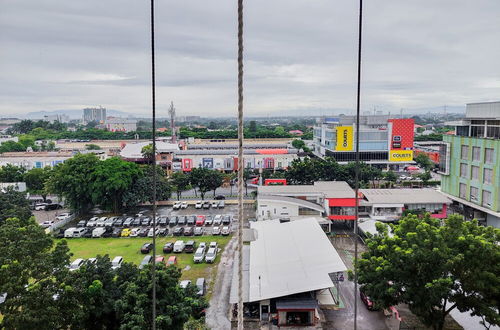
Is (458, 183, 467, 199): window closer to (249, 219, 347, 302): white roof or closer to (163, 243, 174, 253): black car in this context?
(249, 219, 347, 302): white roof

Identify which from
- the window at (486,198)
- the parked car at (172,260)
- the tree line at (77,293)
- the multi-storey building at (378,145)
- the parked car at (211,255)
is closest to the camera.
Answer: the tree line at (77,293)

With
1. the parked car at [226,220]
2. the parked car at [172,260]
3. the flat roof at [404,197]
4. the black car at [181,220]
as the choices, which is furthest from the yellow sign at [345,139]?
the parked car at [172,260]

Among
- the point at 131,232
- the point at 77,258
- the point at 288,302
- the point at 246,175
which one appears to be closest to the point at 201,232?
the point at 131,232

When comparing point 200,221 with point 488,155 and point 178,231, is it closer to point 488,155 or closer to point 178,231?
point 178,231

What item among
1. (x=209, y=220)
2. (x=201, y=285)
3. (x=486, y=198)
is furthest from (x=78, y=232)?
(x=486, y=198)

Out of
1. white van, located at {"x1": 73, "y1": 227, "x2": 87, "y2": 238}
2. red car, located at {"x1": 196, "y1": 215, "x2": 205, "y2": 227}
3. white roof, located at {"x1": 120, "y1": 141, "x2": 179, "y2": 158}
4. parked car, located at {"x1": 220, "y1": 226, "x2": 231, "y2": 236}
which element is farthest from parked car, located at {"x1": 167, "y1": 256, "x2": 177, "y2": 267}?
white roof, located at {"x1": 120, "y1": 141, "x2": 179, "y2": 158}

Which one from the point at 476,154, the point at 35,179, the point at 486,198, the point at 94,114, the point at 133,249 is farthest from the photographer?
the point at 94,114

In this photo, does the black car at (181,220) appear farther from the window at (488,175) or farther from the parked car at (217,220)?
the window at (488,175)
